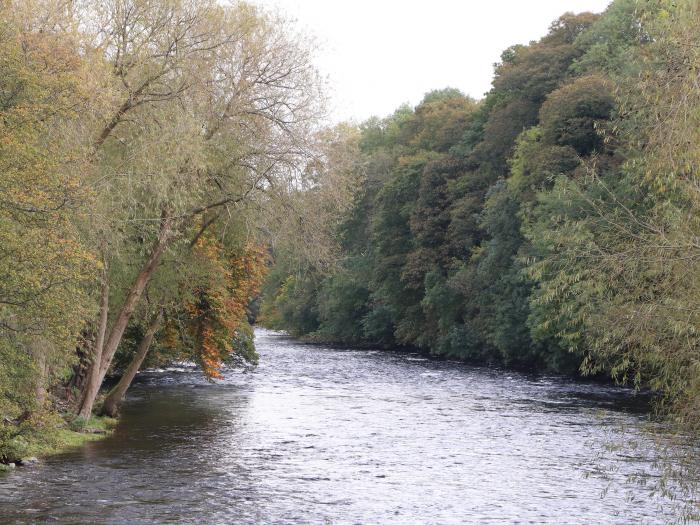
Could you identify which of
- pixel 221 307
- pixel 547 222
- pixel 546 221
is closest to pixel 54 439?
pixel 221 307

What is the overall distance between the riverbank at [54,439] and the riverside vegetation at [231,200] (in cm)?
14

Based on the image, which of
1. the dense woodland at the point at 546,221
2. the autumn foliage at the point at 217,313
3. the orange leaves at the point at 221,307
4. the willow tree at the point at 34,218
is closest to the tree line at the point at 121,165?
the willow tree at the point at 34,218

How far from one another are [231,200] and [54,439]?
9.85m

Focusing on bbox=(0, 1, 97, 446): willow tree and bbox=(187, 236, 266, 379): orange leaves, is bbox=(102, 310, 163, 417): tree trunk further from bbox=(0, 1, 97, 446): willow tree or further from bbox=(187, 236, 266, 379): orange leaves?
bbox=(0, 1, 97, 446): willow tree

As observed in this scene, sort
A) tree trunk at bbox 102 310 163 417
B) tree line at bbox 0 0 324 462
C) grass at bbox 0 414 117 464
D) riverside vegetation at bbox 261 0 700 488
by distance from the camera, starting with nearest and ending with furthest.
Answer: riverside vegetation at bbox 261 0 700 488 < tree line at bbox 0 0 324 462 < grass at bbox 0 414 117 464 < tree trunk at bbox 102 310 163 417

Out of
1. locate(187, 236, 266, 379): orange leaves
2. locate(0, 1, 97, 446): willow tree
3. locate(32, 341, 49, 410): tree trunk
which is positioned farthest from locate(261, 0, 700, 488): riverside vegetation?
locate(32, 341, 49, 410): tree trunk

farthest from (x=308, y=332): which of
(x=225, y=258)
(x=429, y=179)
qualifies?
(x=225, y=258)

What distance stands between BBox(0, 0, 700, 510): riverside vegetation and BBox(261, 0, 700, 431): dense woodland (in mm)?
97

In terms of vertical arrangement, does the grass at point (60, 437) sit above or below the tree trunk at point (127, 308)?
below

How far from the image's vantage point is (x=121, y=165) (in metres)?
21.3

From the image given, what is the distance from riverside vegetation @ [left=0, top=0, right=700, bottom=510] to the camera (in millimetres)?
12773

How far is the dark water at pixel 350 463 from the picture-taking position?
16844 millimetres

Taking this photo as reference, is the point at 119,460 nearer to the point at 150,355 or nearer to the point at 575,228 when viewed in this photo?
the point at 575,228

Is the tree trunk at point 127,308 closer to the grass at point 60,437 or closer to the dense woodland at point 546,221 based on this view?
the grass at point 60,437
